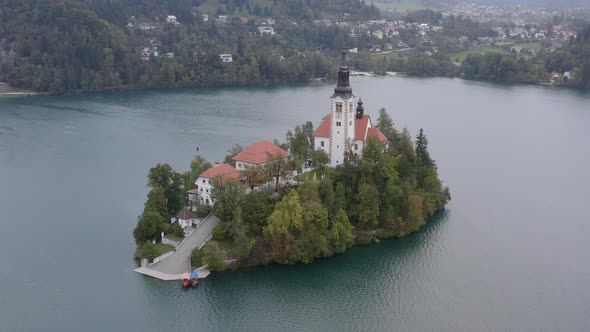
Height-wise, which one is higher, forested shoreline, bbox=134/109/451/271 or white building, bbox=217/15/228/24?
white building, bbox=217/15/228/24

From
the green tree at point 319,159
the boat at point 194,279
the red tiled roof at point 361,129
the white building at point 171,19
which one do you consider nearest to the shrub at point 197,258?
the boat at point 194,279

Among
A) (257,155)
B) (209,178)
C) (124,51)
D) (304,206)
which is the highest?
(124,51)

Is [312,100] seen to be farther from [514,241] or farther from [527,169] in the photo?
[514,241]

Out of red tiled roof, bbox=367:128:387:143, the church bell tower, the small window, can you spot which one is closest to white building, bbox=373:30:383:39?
red tiled roof, bbox=367:128:387:143

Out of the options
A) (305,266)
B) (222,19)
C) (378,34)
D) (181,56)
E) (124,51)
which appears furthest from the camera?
(378,34)

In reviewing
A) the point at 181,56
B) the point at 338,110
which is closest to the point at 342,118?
the point at 338,110

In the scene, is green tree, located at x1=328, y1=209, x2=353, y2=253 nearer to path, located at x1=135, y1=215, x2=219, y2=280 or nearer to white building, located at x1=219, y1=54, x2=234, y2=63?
path, located at x1=135, y1=215, x2=219, y2=280

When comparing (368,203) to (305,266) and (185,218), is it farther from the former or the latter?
(185,218)

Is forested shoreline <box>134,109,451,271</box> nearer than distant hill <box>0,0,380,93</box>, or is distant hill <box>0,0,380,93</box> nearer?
forested shoreline <box>134,109,451,271</box>
